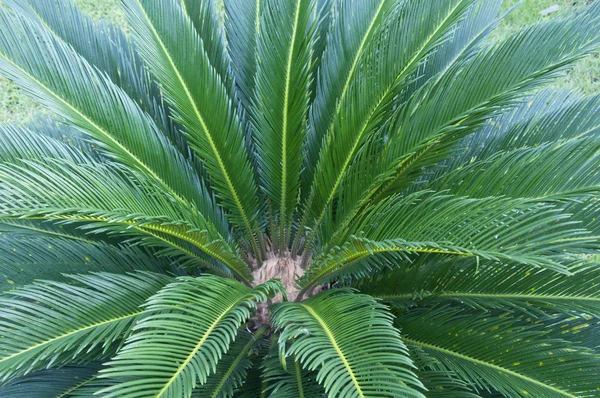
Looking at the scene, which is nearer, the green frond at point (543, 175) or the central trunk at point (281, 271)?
the green frond at point (543, 175)

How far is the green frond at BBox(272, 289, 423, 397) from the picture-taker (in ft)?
3.05

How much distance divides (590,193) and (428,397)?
61 centimetres

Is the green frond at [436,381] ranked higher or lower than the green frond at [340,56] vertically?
lower

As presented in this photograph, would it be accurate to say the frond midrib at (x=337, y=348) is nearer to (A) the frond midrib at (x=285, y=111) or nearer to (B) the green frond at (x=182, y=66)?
(A) the frond midrib at (x=285, y=111)

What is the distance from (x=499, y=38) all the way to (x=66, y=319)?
2.82 m

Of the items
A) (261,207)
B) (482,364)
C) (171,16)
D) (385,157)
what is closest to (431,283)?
(482,364)

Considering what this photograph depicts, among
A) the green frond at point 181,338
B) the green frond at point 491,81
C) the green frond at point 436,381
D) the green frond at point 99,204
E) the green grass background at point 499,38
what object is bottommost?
the green frond at point 436,381

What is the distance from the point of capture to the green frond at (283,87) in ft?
4.75

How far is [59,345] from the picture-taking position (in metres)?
1.07

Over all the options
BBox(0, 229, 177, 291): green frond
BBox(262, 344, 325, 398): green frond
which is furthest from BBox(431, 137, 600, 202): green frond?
BBox(0, 229, 177, 291): green frond

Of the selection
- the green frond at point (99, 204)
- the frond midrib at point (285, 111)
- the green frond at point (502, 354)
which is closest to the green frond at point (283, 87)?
the frond midrib at point (285, 111)

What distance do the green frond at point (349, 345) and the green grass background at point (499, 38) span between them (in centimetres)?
236

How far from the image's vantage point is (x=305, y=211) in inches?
64.3

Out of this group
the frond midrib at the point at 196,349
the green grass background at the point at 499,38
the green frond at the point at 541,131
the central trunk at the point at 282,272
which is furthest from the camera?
the green grass background at the point at 499,38
